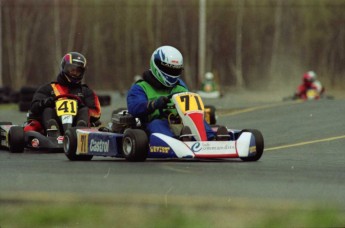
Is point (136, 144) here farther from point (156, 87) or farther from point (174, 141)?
point (156, 87)

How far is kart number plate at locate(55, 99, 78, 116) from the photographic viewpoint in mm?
14844

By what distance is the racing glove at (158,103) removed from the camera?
1207 cm

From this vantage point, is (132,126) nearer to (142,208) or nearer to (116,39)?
(142,208)

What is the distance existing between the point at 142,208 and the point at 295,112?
1229cm

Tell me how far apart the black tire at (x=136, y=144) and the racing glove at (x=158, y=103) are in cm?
48

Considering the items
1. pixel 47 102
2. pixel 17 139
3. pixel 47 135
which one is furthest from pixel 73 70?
pixel 17 139

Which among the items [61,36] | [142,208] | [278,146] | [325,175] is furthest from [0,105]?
[142,208]

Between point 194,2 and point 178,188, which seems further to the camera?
point 194,2

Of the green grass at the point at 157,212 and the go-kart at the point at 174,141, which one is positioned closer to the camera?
the green grass at the point at 157,212

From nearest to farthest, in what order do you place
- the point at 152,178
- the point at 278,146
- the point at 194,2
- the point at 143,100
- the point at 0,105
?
1. the point at 152,178
2. the point at 143,100
3. the point at 278,146
4. the point at 0,105
5. the point at 194,2

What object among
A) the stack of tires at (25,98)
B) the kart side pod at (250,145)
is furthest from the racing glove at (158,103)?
the stack of tires at (25,98)

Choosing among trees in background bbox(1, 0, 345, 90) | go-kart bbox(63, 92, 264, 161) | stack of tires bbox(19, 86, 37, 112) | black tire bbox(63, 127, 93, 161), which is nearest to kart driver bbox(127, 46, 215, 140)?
go-kart bbox(63, 92, 264, 161)

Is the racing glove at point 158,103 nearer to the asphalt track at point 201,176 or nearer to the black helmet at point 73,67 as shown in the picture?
the asphalt track at point 201,176

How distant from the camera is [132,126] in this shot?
12594mm
